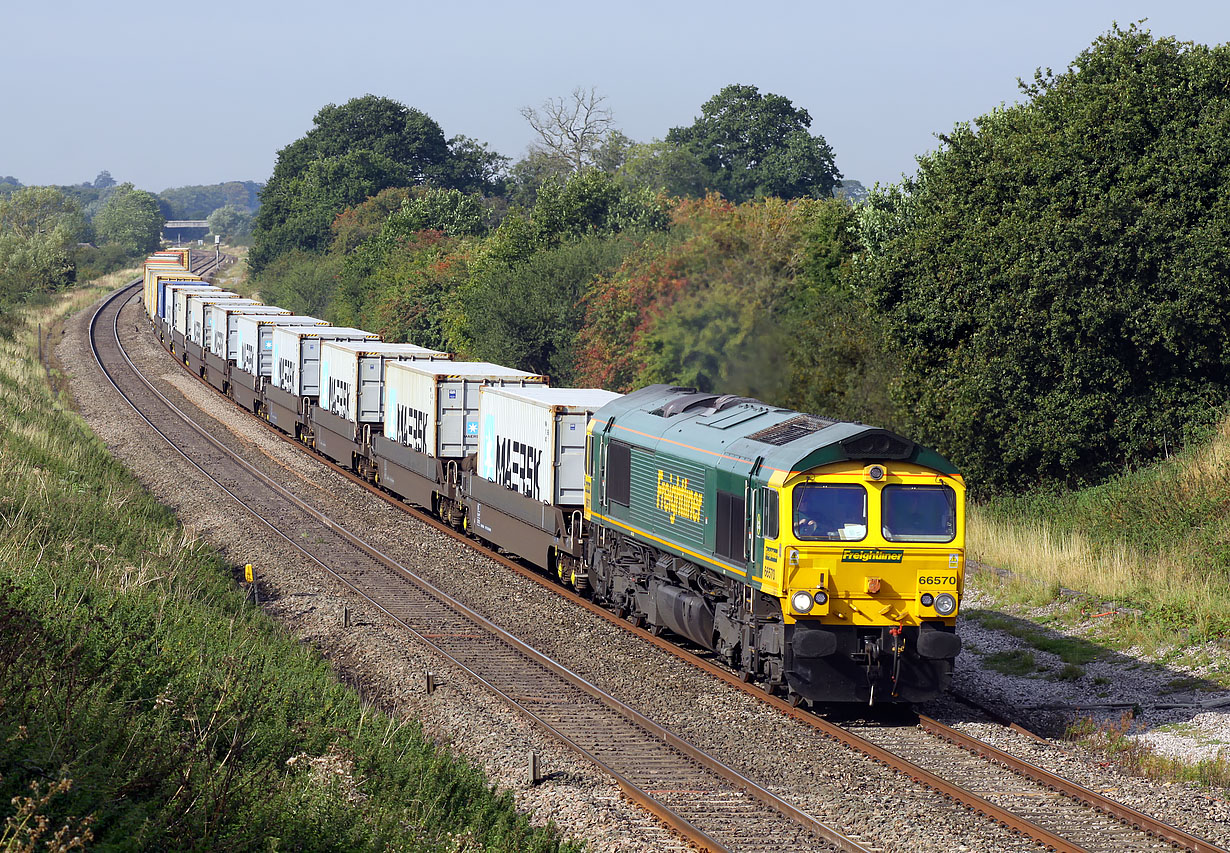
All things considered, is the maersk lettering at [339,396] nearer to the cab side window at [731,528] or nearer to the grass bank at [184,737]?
the grass bank at [184,737]

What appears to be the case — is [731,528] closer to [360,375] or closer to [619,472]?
[619,472]

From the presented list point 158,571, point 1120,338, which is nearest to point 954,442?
point 1120,338

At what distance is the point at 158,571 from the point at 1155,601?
1755 cm

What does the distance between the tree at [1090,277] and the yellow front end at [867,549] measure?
1498cm

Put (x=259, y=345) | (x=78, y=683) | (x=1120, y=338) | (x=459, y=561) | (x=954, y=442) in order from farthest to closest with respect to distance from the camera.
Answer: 1. (x=259, y=345)
2. (x=954, y=442)
3. (x=1120, y=338)
4. (x=459, y=561)
5. (x=78, y=683)

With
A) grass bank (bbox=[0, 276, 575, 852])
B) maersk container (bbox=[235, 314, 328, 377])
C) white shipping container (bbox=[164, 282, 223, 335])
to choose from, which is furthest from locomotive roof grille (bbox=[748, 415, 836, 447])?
white shipping container (bbox=[164, 282, 223, 335])

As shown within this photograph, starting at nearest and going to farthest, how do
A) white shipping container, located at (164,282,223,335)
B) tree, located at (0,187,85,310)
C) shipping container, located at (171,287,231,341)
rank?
shipping container, located at (171,287,231,341), white shipping container, located at (164,282,223,335), tree, located at (0,187,85,310)

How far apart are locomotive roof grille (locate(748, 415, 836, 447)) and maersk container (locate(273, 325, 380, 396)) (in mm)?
27118

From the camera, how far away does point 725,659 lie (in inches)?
779

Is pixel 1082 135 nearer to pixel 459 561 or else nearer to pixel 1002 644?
pixel 1002 644

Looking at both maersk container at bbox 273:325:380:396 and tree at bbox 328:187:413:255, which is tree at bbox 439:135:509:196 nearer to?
tree at bbox 328:187:413:255

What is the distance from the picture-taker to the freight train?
1664 cm

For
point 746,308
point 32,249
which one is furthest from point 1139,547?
point 32,249

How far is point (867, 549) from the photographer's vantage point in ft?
54.9
